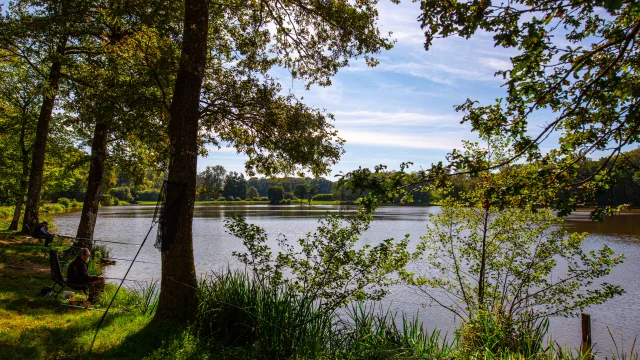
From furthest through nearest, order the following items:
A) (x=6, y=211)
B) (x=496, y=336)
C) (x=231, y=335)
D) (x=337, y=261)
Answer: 1. (x=6, y=211)
2. (x=496, y=336)
3. (x=231, y=335)
4. (x=337, y=261)

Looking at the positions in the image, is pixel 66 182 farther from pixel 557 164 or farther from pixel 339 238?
pixel 557 164

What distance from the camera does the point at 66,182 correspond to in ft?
71.7

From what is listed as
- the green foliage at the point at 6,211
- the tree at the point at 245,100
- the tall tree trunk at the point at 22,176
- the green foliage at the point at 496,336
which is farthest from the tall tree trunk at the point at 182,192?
the green foliage at the point at 6,211

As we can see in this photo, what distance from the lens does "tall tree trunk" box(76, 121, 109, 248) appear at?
39.8 feet

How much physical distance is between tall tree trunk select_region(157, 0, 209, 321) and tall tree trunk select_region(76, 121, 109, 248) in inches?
276

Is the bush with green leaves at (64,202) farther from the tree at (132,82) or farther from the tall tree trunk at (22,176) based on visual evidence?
the tree at (132,82)

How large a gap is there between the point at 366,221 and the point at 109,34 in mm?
9514

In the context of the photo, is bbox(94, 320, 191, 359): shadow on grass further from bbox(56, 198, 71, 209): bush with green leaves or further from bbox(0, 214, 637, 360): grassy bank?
bbox(56, 198, 71, 209): bush with green leaves

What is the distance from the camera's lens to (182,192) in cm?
624

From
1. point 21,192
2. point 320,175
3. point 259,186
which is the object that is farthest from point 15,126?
point 259,186

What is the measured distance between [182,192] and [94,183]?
7.64 metres

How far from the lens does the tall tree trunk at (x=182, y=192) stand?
6.26 m

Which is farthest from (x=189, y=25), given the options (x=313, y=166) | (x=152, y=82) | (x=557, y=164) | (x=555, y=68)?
(x=557, y=164)

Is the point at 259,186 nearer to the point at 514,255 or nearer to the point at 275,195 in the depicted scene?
the point at 275,195
